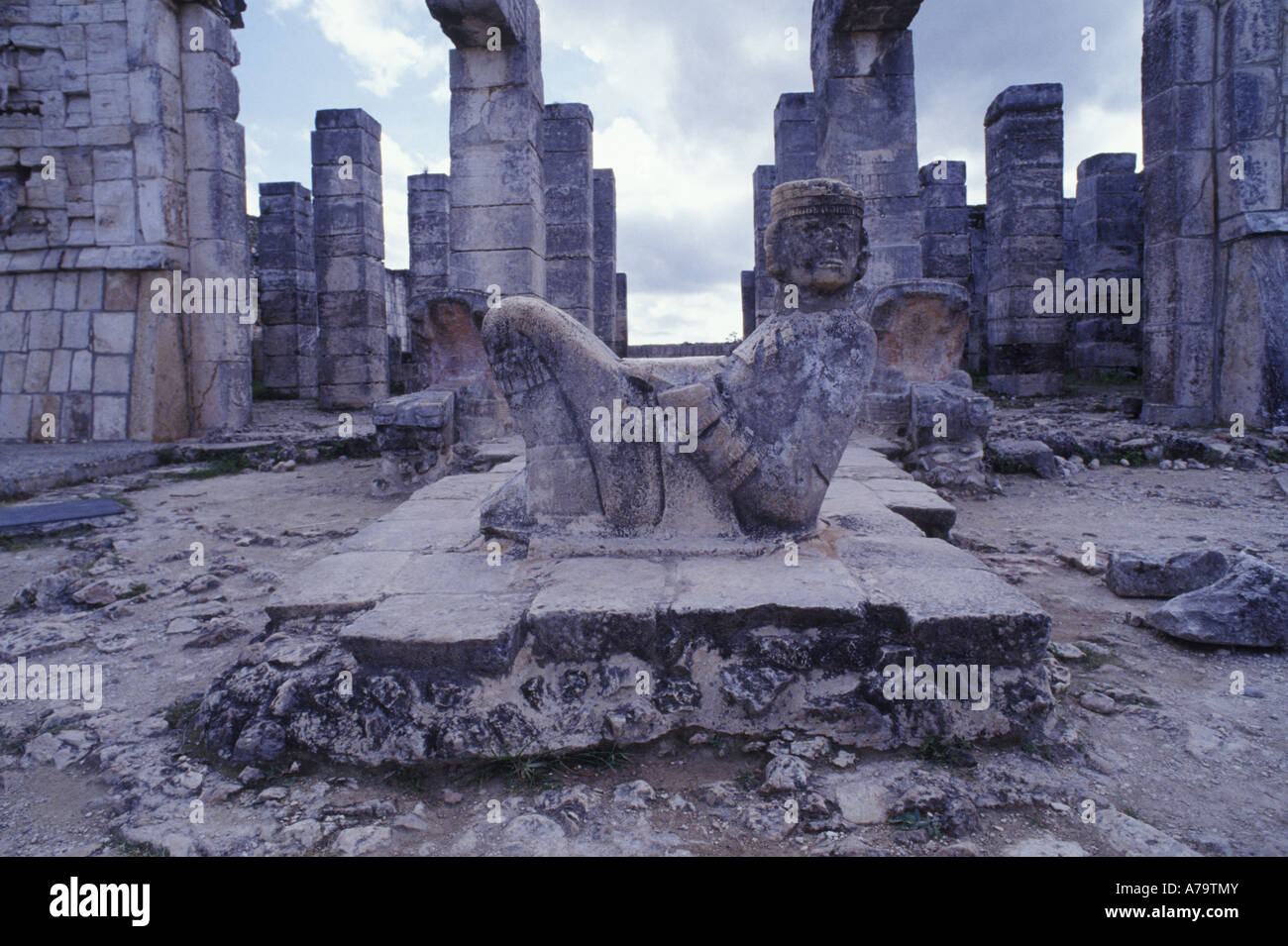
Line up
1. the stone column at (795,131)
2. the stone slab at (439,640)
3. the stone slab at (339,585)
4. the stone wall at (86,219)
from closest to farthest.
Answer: the stone slab at (439,640) < the stone slab at (339,585) < the stone wall at (86,219) < the stone column at (795,131)

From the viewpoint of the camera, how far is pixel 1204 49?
293 inches

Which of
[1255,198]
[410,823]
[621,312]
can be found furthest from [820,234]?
[621,312]

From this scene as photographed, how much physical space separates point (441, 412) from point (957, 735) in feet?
15.8

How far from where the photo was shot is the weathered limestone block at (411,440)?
609 centimetres

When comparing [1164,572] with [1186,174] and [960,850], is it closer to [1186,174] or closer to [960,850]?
[960,850]

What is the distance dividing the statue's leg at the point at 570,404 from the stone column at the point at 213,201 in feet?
22.5

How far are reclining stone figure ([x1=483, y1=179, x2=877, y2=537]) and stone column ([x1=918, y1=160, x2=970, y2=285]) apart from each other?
12388 mm

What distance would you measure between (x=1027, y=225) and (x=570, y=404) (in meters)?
11.8

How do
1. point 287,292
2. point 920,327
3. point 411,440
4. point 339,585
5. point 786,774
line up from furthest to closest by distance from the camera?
point 287,292
point 920,327
point 411,440
point 339,585
point 786,774

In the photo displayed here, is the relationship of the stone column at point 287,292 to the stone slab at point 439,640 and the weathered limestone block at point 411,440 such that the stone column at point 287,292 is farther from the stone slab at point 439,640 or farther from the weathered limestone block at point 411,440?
the stone slab at point 439,640

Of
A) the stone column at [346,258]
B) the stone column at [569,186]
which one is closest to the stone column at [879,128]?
the stone column at [569,186]

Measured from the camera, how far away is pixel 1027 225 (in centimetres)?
1220

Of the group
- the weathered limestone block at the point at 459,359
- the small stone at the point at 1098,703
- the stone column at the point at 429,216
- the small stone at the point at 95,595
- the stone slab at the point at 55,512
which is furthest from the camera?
the stone column at the point at 429,216
